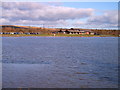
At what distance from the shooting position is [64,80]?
15914 millimetres

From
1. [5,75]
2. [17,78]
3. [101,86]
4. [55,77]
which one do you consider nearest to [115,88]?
[101,86]

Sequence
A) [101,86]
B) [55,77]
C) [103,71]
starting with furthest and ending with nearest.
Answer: [103,71] < [55,77] < [101,86]

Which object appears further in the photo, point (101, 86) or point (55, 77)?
point (55, 77)

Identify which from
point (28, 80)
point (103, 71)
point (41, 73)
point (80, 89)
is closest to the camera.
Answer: point (80, 89)

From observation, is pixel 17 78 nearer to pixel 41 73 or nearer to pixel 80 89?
pixel 41 73

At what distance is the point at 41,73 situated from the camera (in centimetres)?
1828

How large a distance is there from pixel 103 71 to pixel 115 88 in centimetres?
566

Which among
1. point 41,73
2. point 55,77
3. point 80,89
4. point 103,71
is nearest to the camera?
Result: point 80,89

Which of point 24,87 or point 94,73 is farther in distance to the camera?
point 94,73

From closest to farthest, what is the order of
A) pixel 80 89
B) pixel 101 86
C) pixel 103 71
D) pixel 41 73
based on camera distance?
pixel 80 89, pixel 101 86, pixel 41 73, pixel 103 71

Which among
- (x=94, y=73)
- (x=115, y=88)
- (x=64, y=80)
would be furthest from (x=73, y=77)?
(x=115, y=88)

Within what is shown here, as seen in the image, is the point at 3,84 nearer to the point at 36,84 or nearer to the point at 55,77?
the point at 36,84

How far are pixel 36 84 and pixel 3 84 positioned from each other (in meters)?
2.25

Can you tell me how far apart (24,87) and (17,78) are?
2.58 meters
